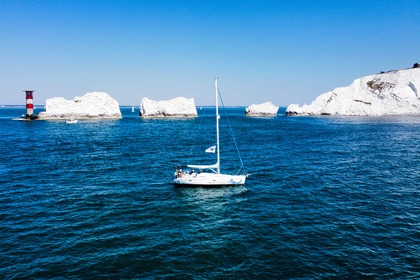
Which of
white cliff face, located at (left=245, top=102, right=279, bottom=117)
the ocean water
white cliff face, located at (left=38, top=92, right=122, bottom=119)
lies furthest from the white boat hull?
white cliff face, located at (left=245, top=102, right=279, bottom=117)

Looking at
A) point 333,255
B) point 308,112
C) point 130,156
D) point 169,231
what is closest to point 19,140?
point 130,156

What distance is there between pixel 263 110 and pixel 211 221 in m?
171

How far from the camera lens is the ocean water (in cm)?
1708

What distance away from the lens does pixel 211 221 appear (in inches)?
939

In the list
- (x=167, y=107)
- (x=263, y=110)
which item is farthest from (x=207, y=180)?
(x=263, y=110)

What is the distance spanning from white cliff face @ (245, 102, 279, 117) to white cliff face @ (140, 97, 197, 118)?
50.9 metres

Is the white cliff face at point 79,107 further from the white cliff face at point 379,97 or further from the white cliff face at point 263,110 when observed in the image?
the white cliff face at point 379,97

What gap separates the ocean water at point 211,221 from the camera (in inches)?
672

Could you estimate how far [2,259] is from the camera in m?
17.6

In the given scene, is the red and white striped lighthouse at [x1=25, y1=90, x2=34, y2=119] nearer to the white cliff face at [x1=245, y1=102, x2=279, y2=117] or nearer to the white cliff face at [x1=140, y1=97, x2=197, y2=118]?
the white cliff face at [x1=140, y1=97, x2=197, y2=118]

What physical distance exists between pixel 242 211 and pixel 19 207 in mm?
20613

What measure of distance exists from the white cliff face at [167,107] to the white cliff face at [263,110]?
167 ft

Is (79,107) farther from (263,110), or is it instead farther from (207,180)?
(207,180)

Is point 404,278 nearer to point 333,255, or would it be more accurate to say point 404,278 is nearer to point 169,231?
point 333,255
